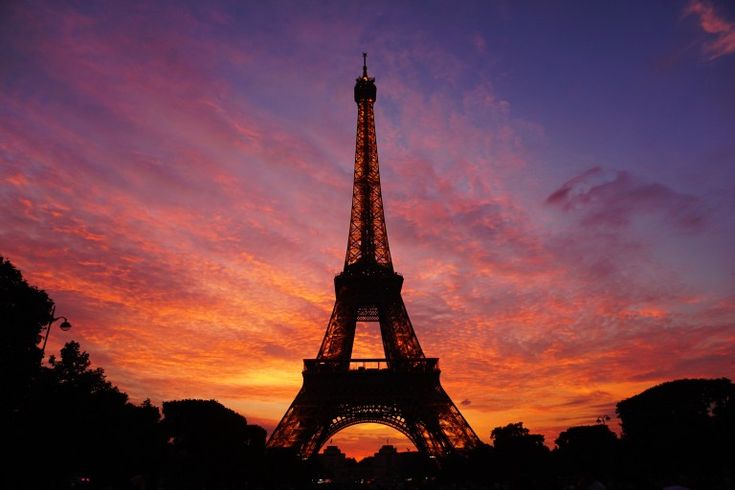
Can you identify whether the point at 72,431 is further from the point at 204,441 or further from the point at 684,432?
the point at 684,432

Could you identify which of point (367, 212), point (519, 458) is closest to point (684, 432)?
point (519, 458)

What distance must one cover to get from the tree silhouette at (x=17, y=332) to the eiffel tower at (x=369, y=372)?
36513mm

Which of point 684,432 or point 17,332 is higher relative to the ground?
point 17,332

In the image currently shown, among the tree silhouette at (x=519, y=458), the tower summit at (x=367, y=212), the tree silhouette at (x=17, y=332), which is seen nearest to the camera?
the tree silhouette at (x=17, y=332)

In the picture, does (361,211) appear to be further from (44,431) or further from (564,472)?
(44,431)

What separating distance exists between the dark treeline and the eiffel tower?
375 centimetres

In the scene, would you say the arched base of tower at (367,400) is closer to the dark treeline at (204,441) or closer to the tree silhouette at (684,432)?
the dark treeline at (204,441)

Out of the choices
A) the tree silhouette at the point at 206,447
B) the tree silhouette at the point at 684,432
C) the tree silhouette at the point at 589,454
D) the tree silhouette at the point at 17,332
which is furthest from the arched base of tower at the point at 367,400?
the tree silhouette at the point at 17,332

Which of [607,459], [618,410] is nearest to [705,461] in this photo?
[607,459]

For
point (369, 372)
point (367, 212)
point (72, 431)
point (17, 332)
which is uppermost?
point (367, 212)

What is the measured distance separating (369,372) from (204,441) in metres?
21.1

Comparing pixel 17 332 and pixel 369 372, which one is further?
pixel 369 372

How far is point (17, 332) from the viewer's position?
32781mm

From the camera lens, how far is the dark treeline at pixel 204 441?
1324 inches
